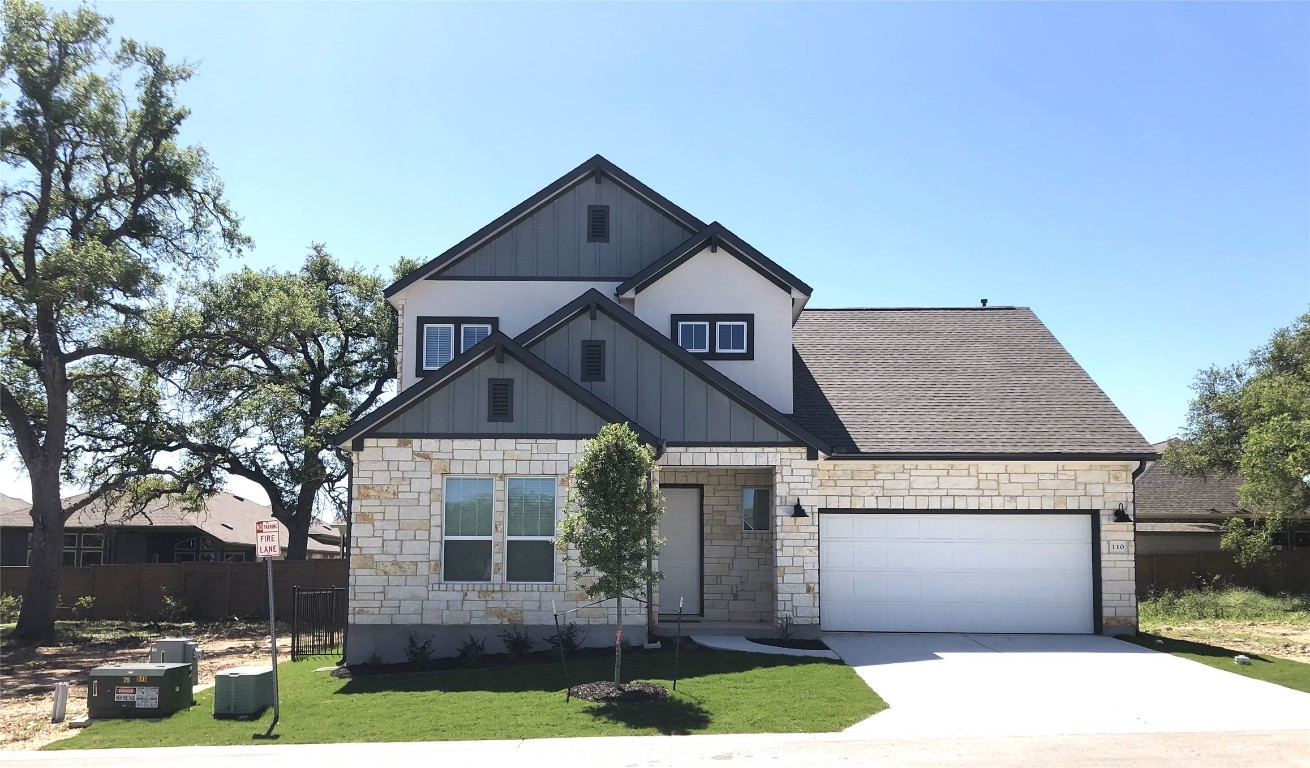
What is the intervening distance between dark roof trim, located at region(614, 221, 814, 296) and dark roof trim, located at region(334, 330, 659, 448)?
410 cm

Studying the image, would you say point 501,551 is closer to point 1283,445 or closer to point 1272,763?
point 1272,763

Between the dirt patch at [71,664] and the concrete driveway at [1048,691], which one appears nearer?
the concrete driveway at [1048,691]

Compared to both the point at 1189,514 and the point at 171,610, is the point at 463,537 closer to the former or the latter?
the point at 171,610

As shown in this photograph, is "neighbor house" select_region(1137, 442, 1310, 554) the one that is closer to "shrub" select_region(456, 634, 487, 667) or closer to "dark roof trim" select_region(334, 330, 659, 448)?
"dark roof trim" select_region(334, 330, 659, 448)

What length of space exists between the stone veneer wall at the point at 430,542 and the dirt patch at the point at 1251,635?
1050 cm

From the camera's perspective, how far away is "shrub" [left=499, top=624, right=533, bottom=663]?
49.5ft

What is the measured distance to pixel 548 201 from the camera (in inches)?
795

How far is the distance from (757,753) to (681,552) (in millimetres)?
9312

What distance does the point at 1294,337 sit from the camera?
34.3m

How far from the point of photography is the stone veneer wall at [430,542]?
15531mm

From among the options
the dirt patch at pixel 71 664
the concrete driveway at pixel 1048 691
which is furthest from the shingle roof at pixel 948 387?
the dirt patch at pixel 71 664

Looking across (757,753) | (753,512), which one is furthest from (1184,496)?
(757,753)

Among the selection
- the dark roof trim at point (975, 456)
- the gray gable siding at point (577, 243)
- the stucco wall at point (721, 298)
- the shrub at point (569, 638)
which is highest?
the gray gable siding at point (577, 243)

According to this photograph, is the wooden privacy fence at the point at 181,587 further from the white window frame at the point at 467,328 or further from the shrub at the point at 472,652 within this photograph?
the shrub at the point at 472,652
